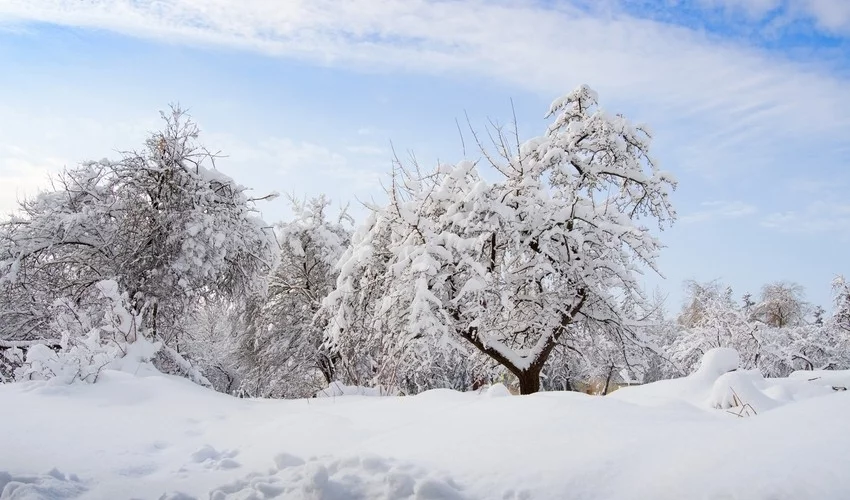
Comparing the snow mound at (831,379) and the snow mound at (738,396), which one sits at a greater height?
the snow mound at (738,396)

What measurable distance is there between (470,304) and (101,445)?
6.06 m

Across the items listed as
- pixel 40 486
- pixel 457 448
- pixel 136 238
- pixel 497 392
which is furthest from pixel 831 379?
pixel 136 238

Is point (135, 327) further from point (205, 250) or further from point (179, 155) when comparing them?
point (179, 155)

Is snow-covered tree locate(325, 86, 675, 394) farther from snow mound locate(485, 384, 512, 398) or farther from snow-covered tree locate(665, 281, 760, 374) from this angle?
snow-covered tree locate(665, 281, 760, 374)

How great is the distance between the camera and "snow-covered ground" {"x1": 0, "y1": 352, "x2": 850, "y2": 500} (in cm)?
292

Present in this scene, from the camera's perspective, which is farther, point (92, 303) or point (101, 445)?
point (92, 303)

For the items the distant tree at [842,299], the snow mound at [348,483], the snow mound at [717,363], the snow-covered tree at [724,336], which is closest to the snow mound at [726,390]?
the snow mound at [717,363]

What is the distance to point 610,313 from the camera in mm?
10945

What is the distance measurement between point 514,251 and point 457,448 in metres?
6.52

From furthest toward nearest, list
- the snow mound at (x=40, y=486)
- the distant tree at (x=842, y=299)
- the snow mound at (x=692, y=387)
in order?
the distant tree at (x=842, y=299), the snow mound at (x=692, y=387), the snow mound at (x=40, y=486)

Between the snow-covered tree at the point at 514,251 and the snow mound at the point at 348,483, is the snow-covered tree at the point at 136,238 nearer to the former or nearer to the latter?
the snow-covered tree at the point at 514,251

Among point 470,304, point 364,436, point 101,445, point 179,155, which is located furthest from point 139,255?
point 364,436

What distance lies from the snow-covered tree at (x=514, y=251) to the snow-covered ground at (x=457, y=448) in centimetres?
347

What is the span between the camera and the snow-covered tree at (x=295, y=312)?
1866 cm
